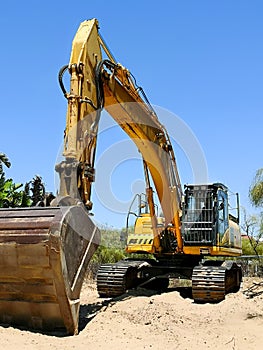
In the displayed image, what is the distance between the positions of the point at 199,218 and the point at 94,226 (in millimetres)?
4601

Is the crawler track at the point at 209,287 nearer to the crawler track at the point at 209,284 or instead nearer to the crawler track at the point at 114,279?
the crawler track at the point at 209,284

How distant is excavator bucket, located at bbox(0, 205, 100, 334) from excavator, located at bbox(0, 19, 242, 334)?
1cm

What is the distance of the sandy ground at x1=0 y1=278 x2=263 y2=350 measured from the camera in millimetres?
5902

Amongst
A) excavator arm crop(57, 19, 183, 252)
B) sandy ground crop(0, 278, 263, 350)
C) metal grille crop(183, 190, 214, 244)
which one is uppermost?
excavator arm crop(57, 19, 183, 252)

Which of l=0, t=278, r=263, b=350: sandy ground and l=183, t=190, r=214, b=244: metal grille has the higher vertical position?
l=183, t=190, r=214, b=244: metal grille

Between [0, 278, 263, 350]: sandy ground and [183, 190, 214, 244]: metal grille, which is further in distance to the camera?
[183, 190, 214, 244]: metal grille

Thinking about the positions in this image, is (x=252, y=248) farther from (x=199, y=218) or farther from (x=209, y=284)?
(x=209, y=284)

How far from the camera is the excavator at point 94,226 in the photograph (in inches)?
242

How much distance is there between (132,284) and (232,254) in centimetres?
254

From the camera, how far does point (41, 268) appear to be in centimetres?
604

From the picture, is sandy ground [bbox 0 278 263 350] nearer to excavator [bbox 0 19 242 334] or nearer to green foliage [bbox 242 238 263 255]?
excavator [bbox 0 19 242 334]

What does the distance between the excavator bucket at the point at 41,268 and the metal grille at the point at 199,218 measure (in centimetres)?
498

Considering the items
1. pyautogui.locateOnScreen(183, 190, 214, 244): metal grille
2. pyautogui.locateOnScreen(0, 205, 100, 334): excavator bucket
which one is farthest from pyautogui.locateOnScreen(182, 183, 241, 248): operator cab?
pyautogui.locateOnScreen(0, 205, 100, 334): excavator bucket

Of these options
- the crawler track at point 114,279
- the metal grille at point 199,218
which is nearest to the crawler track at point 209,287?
the metal grille at point 199,218
